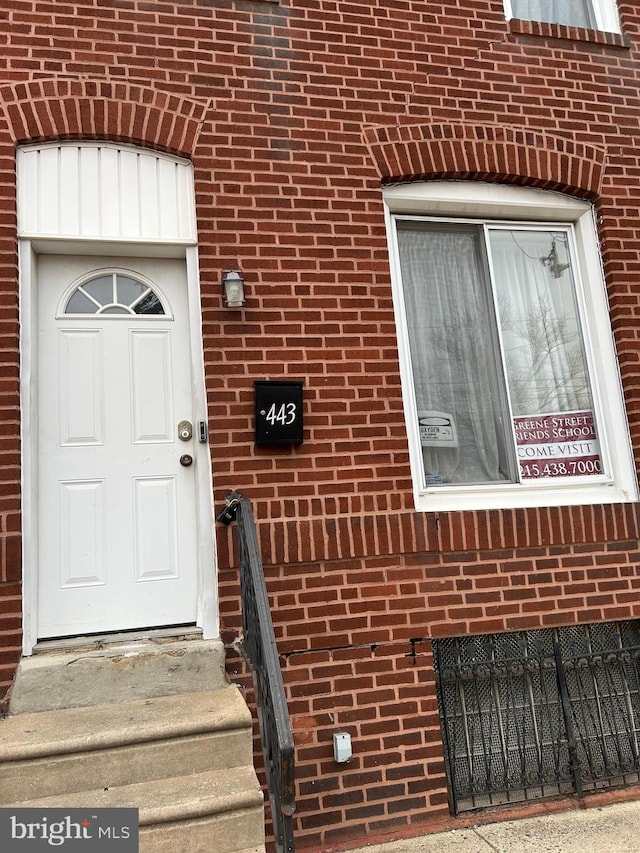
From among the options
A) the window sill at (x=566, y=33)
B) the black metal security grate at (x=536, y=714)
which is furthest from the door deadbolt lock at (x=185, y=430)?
the window sill at (x=566, y=33)

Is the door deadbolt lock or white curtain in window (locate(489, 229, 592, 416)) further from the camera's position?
white curtain in window (locate(489, 229, 592, 416))

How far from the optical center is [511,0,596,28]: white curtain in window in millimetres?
4566

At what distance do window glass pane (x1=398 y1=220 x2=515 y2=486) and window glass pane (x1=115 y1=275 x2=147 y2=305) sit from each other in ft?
5.41

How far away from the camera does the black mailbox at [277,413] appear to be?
3.49 meters

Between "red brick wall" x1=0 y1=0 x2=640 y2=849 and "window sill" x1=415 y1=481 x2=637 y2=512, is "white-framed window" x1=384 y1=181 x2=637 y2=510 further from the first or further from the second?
"red brick wall" x1=0 y1=0 x2=640 y2=849

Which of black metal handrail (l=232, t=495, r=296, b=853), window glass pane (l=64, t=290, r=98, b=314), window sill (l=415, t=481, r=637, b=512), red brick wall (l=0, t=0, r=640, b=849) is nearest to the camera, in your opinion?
black metal handrail (l=232, t=495, r=296, b=853)

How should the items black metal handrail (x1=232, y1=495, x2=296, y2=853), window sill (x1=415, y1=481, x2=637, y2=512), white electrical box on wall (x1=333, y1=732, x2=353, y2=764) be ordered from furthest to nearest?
window sill (x1=415, y1=481, x2=637, y2=512)
white electrical box on wall (x1=333, y1=732, x2=353, y2=764)
black metal handrail (x1=232, y1=495, x2=296, y2=853)

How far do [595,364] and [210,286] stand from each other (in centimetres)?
255

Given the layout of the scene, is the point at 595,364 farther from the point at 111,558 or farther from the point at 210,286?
the point at 111,558

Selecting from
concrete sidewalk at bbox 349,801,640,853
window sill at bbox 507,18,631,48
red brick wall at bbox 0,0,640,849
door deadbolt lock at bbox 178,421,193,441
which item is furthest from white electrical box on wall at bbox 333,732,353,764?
window sill at bbox 507,18,631,48

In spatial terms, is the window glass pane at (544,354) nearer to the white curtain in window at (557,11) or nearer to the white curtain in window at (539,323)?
the white curtain in window at (539,323)

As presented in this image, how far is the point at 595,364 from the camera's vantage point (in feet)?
13.8

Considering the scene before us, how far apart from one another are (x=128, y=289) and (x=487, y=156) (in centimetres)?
242

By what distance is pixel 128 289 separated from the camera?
3727mm
